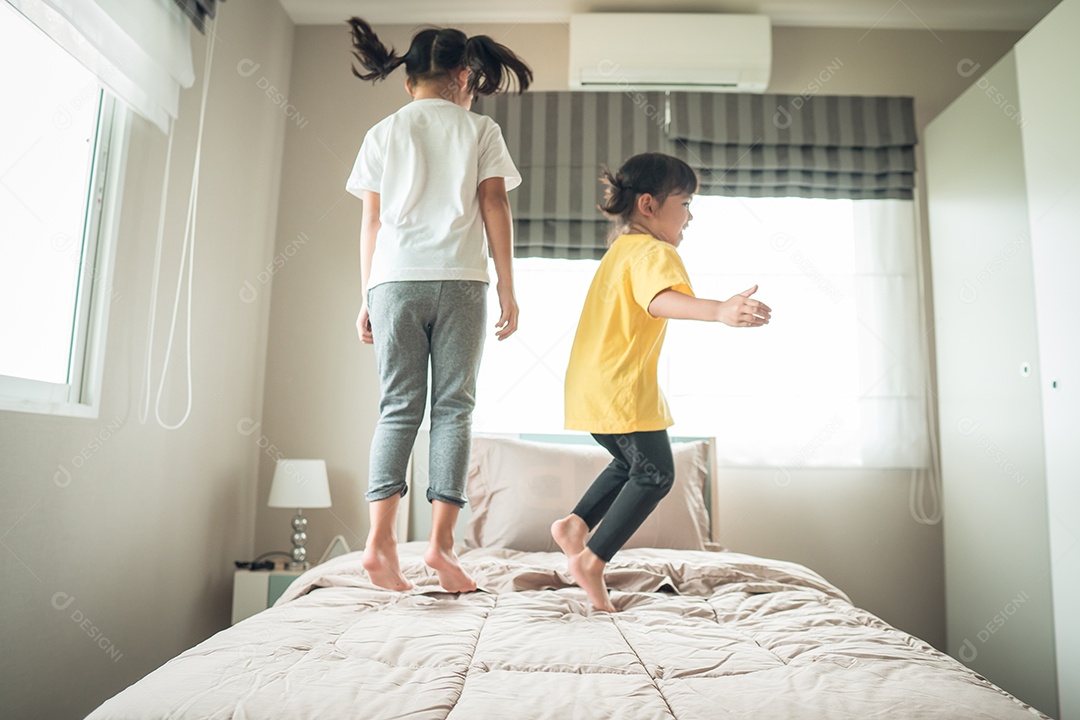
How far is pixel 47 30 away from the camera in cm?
191

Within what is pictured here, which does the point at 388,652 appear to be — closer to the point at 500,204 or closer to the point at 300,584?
the point at 300,584

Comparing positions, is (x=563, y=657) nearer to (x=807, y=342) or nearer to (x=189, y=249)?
(x=189, y=249)

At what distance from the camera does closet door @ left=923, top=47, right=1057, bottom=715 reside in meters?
2.46

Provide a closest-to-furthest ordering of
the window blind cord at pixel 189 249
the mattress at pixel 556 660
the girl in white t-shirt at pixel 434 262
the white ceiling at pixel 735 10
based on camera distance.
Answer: the mattress at pixel 556 660, the girl in white t-shirt at pixel 434 262, the window blind cord at pixel 189 249, the white ceiling at pixel 735 10

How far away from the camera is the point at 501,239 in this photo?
1.82 m

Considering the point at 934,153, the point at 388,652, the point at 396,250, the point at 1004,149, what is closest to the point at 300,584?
the point at 388,652

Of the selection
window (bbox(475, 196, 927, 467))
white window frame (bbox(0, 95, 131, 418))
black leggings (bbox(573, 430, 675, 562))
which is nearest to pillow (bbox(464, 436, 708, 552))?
window (bbox(475, 196, 927, 467))

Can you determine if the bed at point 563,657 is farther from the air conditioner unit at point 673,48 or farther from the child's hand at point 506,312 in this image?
the air conditioner unit at point 673,48

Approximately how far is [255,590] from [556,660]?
174cm

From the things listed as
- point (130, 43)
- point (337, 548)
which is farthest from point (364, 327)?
point (337, 548)

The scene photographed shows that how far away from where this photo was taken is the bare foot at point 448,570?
1692 mm

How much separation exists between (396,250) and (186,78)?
3.94 feet

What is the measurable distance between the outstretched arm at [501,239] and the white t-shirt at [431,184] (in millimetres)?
20

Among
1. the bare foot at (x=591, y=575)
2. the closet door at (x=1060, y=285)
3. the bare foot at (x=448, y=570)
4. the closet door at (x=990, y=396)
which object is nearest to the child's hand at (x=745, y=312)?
the bare foot at (x=591, y=575)
